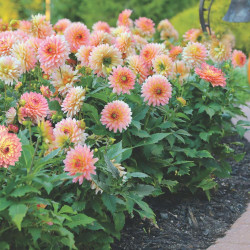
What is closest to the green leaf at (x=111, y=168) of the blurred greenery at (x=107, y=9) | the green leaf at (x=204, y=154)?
the green leaf at (x=204, y=154)

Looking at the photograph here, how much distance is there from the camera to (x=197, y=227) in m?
2.58

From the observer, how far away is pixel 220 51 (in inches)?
118

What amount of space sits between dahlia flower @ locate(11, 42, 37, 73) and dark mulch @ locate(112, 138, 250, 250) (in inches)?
37.7

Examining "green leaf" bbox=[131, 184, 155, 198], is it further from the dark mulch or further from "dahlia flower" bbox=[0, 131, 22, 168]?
"dahlia flower" bbox=[0, 131, 22, 168]

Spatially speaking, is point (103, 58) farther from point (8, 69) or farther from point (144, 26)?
point (144, 26)

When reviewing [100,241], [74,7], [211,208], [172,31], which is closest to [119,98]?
[100,241]

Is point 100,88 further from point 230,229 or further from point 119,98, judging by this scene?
point 230,229

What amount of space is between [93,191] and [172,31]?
242cm

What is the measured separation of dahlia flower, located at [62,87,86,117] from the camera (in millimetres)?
2178

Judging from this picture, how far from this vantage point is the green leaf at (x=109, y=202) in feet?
6.13

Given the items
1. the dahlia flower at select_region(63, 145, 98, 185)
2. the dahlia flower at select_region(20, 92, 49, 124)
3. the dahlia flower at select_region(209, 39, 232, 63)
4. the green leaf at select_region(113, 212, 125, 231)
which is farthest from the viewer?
the dahlia flower at select_region(209, 39, 232, 63)

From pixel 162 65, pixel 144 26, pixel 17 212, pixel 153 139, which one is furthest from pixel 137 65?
pixel 17 212

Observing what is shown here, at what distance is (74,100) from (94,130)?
0.17 metres

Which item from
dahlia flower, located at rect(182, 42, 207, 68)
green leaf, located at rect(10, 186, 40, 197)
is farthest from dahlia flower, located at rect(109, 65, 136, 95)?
green leaf, located at rect(10, 186, 40, 197)
